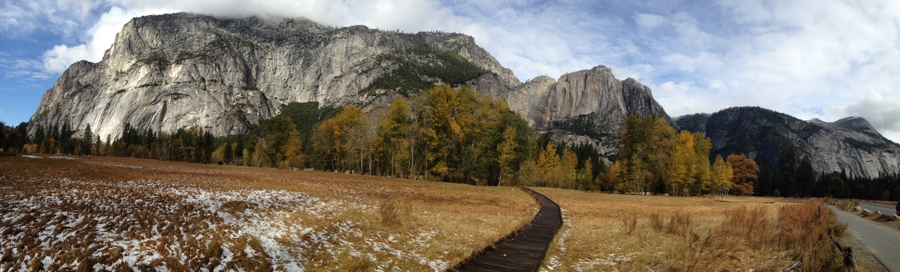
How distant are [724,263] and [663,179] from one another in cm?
5326

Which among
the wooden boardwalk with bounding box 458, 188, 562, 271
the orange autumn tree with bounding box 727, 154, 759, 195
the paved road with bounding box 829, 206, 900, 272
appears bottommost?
the wooden boardwalk with bounding box 458, 188, 562, 271

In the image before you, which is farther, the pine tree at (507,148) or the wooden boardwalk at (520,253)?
the pine tree at (507,148)

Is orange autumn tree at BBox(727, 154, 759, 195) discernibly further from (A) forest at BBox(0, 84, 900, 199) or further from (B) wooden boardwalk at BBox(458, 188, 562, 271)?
(B) wooden boardwalk at BBox(458, 188, 562, 271)

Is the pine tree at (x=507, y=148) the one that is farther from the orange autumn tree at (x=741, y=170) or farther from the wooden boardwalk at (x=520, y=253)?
the orange autumn tree at (x=741, y=170)

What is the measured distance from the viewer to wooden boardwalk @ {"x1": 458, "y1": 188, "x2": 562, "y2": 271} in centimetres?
1010

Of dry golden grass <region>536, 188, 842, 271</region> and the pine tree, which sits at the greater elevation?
the pine tree

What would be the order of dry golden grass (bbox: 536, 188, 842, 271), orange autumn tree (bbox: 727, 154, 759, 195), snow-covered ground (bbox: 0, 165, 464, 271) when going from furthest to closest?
orange autumn tree (bbox: 727, 154, 759, 195), dry golden grass (bbox: 536, 188, 842, 271), snow-covered ground (bbox: 0, 165, 464, 271)

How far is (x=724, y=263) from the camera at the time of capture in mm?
11367

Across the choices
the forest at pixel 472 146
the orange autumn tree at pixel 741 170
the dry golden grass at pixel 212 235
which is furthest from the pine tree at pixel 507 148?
the orange autumn tree at pixel 741 170

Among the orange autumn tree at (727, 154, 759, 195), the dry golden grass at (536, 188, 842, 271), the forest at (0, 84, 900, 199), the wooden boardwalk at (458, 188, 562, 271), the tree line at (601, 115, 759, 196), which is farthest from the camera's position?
the orange autumn tree at (727, 154, 759, 195)

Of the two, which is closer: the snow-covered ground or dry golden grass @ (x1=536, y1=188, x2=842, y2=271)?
the snow-covered ground

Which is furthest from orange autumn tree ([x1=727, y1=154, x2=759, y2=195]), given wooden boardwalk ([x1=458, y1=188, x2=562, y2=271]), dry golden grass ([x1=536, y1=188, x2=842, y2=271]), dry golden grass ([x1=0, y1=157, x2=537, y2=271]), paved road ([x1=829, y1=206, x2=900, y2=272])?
dry golden grass ([x1=0, y1=157, x2=537, y2=271])

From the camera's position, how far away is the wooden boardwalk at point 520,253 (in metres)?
10.1

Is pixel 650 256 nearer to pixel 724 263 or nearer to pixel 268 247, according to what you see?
pixel 724 263
